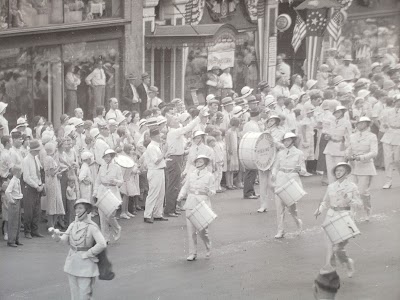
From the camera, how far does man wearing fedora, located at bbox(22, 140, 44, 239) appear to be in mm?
19250

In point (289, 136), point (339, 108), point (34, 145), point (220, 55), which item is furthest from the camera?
point (34, 145)

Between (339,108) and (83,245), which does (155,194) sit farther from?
(339,108)

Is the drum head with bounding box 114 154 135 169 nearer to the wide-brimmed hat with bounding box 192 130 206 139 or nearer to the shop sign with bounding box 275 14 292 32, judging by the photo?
the wide-brimmed hat with bounding box 192 130 206 139

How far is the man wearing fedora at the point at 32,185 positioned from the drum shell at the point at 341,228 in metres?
3.31

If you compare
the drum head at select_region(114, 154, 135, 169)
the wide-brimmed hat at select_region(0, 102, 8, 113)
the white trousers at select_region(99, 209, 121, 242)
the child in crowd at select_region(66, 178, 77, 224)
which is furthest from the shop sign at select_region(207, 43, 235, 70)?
the wide-brimmed hat at select_region(0, 102, 8, 113)

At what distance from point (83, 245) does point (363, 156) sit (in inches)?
119

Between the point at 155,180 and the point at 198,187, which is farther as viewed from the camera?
the point at 155,180

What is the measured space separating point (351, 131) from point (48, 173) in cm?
336

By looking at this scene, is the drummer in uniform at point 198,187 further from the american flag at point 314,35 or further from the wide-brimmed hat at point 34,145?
the wide-brimmed hat at point 34,145

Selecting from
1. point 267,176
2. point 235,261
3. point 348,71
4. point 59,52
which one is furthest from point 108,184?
point 348,71

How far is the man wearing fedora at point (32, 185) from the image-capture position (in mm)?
19250

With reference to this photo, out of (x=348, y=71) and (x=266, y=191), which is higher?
(x=348, y=71)

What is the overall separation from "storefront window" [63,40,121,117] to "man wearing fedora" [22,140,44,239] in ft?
3.75

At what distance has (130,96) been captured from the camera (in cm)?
1823
